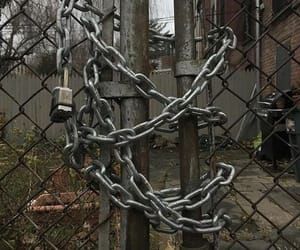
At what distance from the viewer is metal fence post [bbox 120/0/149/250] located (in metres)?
1.17

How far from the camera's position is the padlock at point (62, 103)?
104cm

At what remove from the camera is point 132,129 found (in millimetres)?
1080

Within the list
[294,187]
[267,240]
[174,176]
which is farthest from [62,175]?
[174,176]

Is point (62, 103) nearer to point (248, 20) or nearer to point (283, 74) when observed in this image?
point (248, 20)

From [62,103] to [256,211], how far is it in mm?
889

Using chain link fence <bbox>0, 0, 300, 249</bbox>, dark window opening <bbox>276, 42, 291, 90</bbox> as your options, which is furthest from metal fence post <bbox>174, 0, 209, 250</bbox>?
dark window opening <bbox>276, 42, 291, 90</bbox>

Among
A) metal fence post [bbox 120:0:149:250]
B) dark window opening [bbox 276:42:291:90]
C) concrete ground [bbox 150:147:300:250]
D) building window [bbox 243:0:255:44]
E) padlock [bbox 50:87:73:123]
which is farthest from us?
dark window opening [bbox 276:42:291:90]

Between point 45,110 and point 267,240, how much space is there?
1035 centimetres

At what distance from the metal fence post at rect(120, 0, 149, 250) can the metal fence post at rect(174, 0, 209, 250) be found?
91 millimetres

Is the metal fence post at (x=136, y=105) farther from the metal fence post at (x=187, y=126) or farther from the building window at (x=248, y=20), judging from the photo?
the building window at (x=248, y=20)

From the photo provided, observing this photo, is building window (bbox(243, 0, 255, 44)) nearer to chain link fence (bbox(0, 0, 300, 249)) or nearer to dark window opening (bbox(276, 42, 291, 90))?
chain link fence (bbox(0, 0, 300, 249))

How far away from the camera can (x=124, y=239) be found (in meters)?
1.24

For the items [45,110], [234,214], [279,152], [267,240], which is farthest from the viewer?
[45,110]

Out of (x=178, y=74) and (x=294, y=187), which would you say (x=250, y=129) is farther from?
(x=178, y=74)
